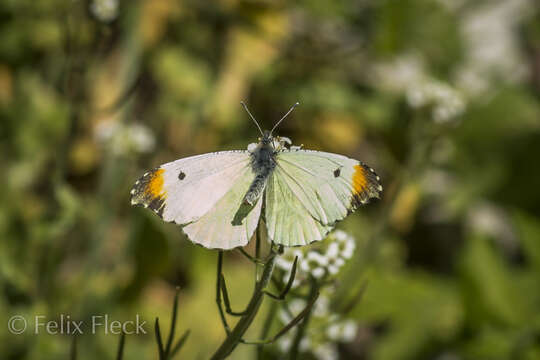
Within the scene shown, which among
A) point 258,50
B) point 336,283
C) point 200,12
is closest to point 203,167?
point 336,283

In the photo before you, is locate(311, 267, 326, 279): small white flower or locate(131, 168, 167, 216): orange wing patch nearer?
locate(131, 168, 167, 216): orange wing patch

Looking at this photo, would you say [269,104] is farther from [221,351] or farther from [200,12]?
[221,351]

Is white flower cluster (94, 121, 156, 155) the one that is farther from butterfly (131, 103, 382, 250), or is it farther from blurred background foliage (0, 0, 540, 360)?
butterfly (131, 103, 382, 250)

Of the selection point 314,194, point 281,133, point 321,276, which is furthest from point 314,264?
point 281,133

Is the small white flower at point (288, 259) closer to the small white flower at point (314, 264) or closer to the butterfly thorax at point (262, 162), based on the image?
the small white flower at point (314, 264)

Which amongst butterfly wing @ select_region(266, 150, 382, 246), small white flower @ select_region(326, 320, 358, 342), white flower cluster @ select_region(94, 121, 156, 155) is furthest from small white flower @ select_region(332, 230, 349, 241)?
white flower cluster @ select_region(94, 121, 156, 155)

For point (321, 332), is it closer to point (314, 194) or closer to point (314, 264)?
point (314, 264)
